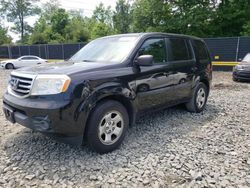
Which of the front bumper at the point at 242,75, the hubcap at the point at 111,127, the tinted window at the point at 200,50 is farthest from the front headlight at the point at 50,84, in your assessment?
the front bumper at the point at 242,75

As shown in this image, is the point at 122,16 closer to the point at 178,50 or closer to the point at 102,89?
the point at 178,50

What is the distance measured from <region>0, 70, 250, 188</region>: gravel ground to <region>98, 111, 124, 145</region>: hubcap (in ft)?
0.72

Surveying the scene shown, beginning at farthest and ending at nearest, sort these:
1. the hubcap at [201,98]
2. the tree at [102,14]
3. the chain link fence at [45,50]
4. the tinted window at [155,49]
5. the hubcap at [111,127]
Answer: the tree at [102,14]
the chain link fence at [45,50]
the hubcap at [201,98]
the tinted window at [155,49]
the hubcap at [111,127]

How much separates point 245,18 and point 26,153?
900 inches

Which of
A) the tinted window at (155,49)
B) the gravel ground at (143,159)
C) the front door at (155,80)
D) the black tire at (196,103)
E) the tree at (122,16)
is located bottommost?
the gravel ground at (143,159)

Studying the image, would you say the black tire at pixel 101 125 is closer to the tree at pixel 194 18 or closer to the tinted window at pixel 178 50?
the tinted window at pixel 178 50

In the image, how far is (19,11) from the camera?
44.0m

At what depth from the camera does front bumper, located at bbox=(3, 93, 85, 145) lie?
8.62ft

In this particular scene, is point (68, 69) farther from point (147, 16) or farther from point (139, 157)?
point (147, 16)

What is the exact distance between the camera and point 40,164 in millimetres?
2898

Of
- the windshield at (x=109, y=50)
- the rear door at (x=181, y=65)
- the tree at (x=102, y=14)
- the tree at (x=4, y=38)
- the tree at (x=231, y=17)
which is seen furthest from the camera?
the tree at (x=102, y=14)

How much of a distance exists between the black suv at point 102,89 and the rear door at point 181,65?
2 cm

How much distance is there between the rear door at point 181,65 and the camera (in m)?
4.29

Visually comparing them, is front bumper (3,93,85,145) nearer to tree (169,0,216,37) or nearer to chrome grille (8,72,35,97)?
chrome grille (8,72,35,97)
